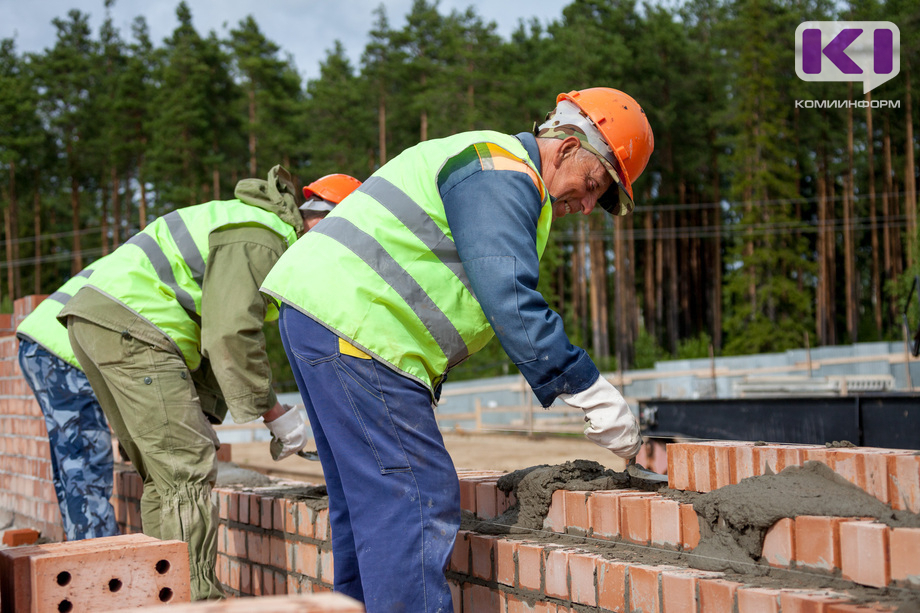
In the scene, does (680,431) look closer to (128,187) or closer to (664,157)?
(664,157)

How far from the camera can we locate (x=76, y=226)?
31.9m

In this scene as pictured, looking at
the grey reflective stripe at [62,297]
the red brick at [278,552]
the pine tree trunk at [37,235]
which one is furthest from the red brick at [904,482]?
the pine tree trunk at [37,235]

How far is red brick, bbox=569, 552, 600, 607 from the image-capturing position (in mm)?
2275

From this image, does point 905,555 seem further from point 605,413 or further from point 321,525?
point 321,525

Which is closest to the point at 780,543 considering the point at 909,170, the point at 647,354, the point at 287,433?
the point at 287,433

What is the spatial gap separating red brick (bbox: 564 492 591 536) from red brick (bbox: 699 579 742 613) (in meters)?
0.61

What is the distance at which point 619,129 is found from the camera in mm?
2404

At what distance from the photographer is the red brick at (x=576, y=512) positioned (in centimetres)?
258

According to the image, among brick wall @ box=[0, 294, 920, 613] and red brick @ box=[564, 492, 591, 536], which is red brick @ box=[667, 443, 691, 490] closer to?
brick wall @ box=[0, 294, 920, 613]

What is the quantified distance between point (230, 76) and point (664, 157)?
18.6 metres

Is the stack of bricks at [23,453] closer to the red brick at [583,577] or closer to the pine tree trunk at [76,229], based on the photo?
the red brick at [583,577]

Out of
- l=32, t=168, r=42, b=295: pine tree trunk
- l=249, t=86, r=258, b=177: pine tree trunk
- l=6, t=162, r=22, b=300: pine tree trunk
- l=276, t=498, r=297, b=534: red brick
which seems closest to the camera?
l=276, t=498, r=297, b=534: red brick

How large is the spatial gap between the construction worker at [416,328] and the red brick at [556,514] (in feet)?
1.27

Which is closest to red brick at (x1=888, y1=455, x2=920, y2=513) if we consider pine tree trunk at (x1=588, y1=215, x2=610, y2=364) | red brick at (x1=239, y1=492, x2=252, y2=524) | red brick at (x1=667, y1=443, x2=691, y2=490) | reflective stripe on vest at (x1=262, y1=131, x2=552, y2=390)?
red brick at (x1=667, y1=443, x2=691, y2=490)
